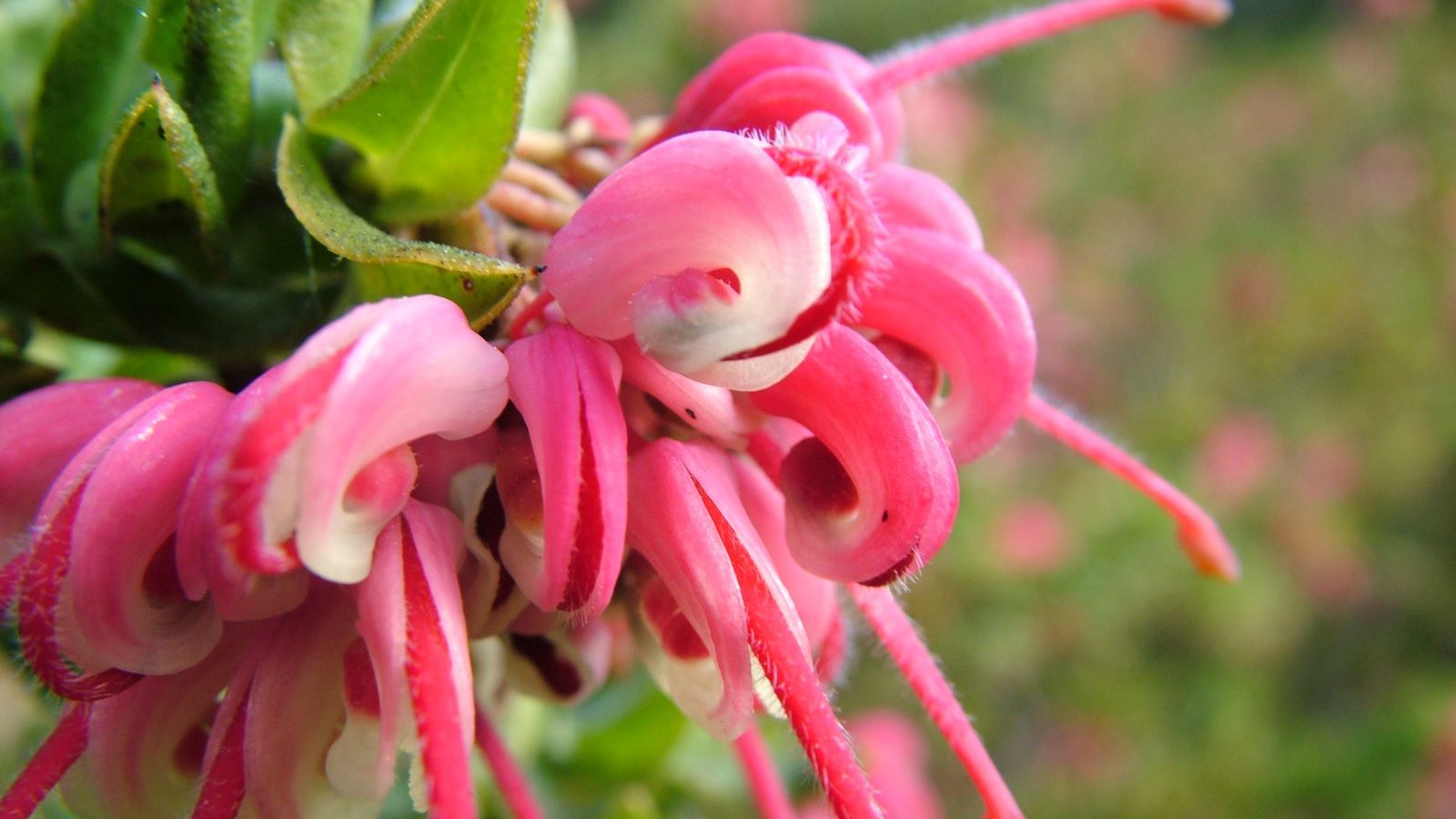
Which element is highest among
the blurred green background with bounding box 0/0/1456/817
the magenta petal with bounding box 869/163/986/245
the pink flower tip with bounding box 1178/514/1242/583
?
the magenta petal with bounding box 869/163/986/245

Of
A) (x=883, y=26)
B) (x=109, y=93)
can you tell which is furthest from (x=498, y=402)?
(x=883, y=26)

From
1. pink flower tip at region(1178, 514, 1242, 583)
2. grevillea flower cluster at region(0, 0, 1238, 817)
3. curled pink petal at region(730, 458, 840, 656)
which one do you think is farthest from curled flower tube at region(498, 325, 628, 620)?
pink flower tip at region(1178, 514, 1242, 583)

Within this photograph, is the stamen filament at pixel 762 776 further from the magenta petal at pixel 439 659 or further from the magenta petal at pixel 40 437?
the magenta petal at pixel 40 437

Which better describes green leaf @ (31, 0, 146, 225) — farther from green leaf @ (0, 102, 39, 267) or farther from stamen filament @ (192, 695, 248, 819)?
stamen filament @ (192, 695, 248, 819)

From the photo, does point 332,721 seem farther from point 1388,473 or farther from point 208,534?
point 1388,473

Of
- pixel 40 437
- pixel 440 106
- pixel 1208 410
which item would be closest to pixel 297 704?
pixel 40 437

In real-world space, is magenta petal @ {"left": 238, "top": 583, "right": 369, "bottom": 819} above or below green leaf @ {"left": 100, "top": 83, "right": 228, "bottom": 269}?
below

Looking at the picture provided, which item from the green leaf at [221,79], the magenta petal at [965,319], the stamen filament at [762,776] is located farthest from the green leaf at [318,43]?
the stamen filament at [762,776]
